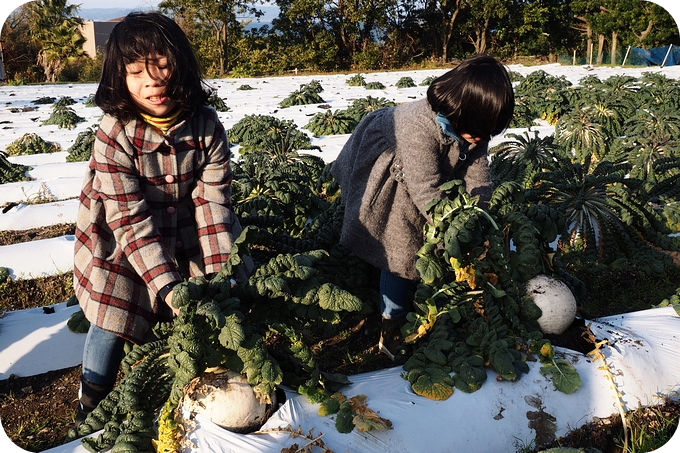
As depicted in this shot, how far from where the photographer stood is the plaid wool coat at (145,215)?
6.71 ft

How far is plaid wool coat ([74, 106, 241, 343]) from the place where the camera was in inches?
80.5

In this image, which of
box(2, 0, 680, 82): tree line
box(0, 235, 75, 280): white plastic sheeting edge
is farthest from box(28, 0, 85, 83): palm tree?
box(0, 235, 75, 280): white plastic sheeting edge

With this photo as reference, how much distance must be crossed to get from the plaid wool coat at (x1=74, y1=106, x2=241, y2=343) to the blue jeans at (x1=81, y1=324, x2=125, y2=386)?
10 centimetres

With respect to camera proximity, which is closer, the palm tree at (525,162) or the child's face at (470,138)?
the child's face at (470,138)

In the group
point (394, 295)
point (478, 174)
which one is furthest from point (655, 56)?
point (394, 295)

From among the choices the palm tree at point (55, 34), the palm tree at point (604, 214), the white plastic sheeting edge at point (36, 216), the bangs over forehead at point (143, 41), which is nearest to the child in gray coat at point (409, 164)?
A: the bangs over forehead at point (143, 41)

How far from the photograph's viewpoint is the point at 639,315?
9.73ft

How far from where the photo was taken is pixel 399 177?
260 centimetres

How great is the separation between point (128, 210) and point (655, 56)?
22650mm

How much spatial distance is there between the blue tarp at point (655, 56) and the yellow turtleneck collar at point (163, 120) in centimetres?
2149

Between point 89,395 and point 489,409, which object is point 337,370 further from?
point 89,395

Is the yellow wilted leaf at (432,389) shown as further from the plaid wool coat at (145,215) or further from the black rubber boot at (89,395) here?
the black rubber boot at (89,395)

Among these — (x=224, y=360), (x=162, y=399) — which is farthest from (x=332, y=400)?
A: (x=162, y=399)

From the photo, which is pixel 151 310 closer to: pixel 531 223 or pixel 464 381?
pixel 464 381
